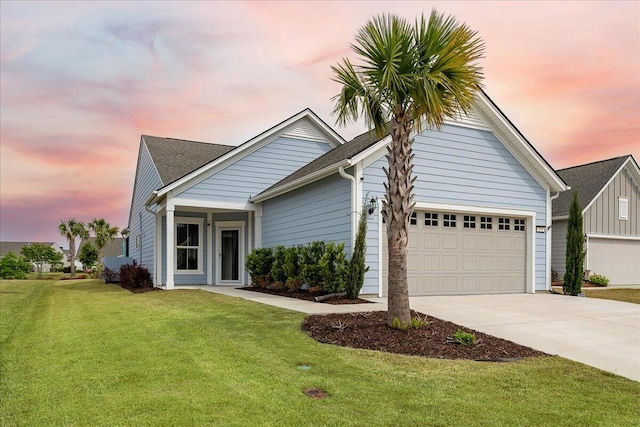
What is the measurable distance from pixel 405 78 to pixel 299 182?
691 cm

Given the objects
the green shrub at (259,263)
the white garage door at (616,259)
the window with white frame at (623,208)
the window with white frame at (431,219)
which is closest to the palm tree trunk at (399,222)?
the window with white frame at (431,219)

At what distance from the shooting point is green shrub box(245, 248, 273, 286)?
1606 centimetres

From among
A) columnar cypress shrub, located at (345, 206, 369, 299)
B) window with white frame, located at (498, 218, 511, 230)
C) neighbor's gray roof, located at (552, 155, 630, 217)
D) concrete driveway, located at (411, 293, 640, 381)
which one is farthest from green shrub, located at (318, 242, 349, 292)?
neighbor's gray roof, located at (552, 155, 630, 217)

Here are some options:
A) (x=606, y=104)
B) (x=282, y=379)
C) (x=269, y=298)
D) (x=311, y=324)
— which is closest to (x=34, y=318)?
(x=269, y=298)

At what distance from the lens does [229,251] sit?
1856cm

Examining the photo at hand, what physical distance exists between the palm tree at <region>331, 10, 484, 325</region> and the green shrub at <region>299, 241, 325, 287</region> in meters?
4.89

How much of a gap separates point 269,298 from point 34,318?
17.7 feet

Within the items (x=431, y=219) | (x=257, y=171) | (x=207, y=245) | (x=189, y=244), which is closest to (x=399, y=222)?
(x=431, y=219)

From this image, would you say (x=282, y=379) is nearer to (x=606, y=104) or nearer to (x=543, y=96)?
(x=543, y=96)

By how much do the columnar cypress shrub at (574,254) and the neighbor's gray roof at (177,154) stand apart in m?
12.2

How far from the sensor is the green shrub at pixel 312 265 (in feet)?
41.7

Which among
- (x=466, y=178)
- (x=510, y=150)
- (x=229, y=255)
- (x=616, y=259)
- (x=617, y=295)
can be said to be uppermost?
(x=510, y=150)

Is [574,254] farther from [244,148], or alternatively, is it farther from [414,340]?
[244,148]

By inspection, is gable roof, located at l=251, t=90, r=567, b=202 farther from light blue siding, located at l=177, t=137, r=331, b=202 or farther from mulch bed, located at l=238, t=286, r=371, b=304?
mulch bed, located at l=238, t=286, r=371, b=304
